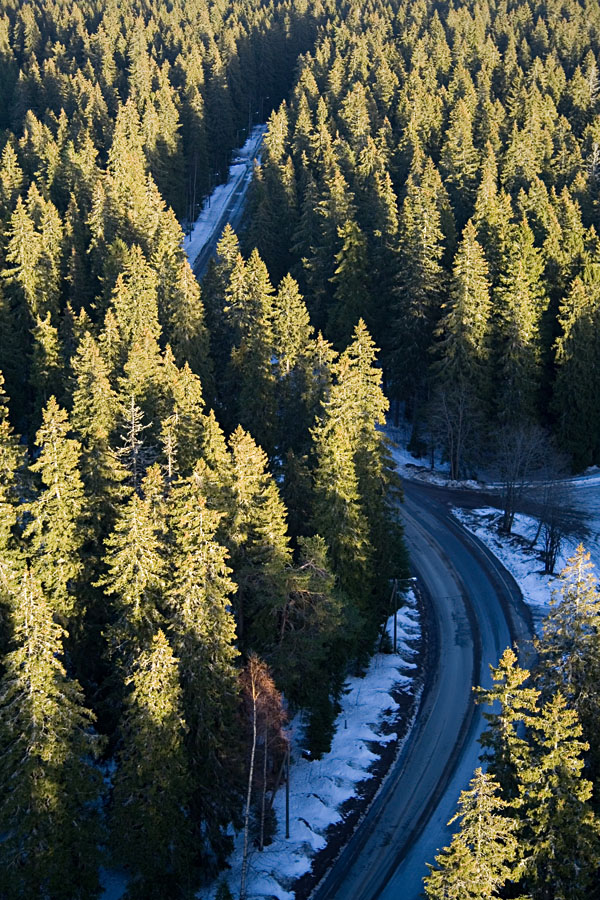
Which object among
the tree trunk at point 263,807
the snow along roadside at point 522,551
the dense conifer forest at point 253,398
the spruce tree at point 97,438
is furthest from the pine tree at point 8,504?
the snow along roadside at point 522,551

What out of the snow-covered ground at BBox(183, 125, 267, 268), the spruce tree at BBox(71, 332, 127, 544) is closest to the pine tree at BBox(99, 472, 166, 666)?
the spruce tree at BBox(71, 332, 127, 544)

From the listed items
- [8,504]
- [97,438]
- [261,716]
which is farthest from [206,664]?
[97,438]

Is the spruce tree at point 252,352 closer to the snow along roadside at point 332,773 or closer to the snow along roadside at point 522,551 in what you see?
the snow along roadside at point 522,551

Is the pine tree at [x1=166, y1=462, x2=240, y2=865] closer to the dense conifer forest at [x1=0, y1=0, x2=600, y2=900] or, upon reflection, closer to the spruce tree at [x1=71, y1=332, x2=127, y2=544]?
the dense conifer forest at [x1=0, y1=0, x2=600, y2=900]

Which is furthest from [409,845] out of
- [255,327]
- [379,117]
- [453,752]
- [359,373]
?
[379,117]

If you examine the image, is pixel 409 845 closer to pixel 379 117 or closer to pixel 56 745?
pixel 56 745

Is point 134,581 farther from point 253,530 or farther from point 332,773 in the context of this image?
point 332,773
